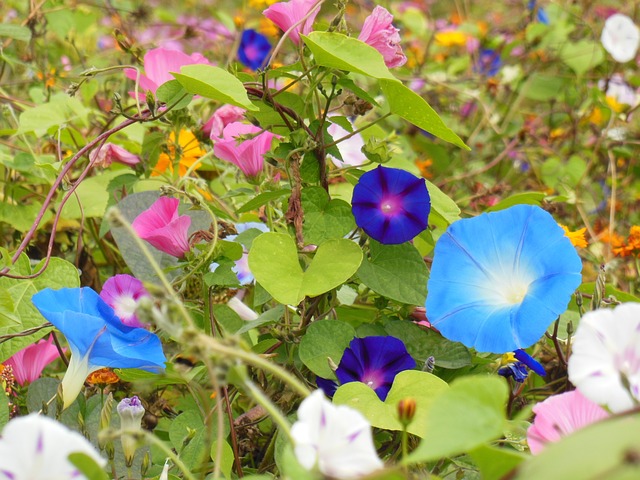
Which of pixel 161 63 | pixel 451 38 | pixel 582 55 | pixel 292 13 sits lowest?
pixel 451 38

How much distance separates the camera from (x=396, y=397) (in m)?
0.69

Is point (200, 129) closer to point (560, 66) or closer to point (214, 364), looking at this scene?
point (214, 364)

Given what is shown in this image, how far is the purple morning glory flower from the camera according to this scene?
0.76 meters

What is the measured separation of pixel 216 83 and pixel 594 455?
0.51 metres

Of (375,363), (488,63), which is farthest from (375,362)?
(488,63)

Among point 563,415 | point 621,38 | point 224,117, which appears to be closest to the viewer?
point 563,415

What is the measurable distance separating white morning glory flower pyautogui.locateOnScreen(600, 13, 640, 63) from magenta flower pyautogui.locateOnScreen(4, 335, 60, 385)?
58.6 inches

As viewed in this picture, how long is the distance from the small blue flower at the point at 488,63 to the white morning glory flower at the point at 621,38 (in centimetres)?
33

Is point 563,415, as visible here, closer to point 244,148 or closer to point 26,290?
point 244,148

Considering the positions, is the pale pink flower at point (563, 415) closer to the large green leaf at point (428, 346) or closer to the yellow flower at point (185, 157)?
the large green leaf at point (428, 346)

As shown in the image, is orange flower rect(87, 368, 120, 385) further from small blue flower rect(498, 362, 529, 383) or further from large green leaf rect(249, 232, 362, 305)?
small blue flower rect(498, 362, 529, 383)

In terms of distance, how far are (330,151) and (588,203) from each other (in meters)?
1.08

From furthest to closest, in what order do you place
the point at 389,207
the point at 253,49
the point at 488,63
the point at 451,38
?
1. the point at 451,38
2. the point at 488,63
3. the point at 253,49
4. the point at 389,207

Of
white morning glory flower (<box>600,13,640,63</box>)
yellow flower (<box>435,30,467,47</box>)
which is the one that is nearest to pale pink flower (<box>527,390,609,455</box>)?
white morning glory flower (<box>600,13,640,63</box>)
